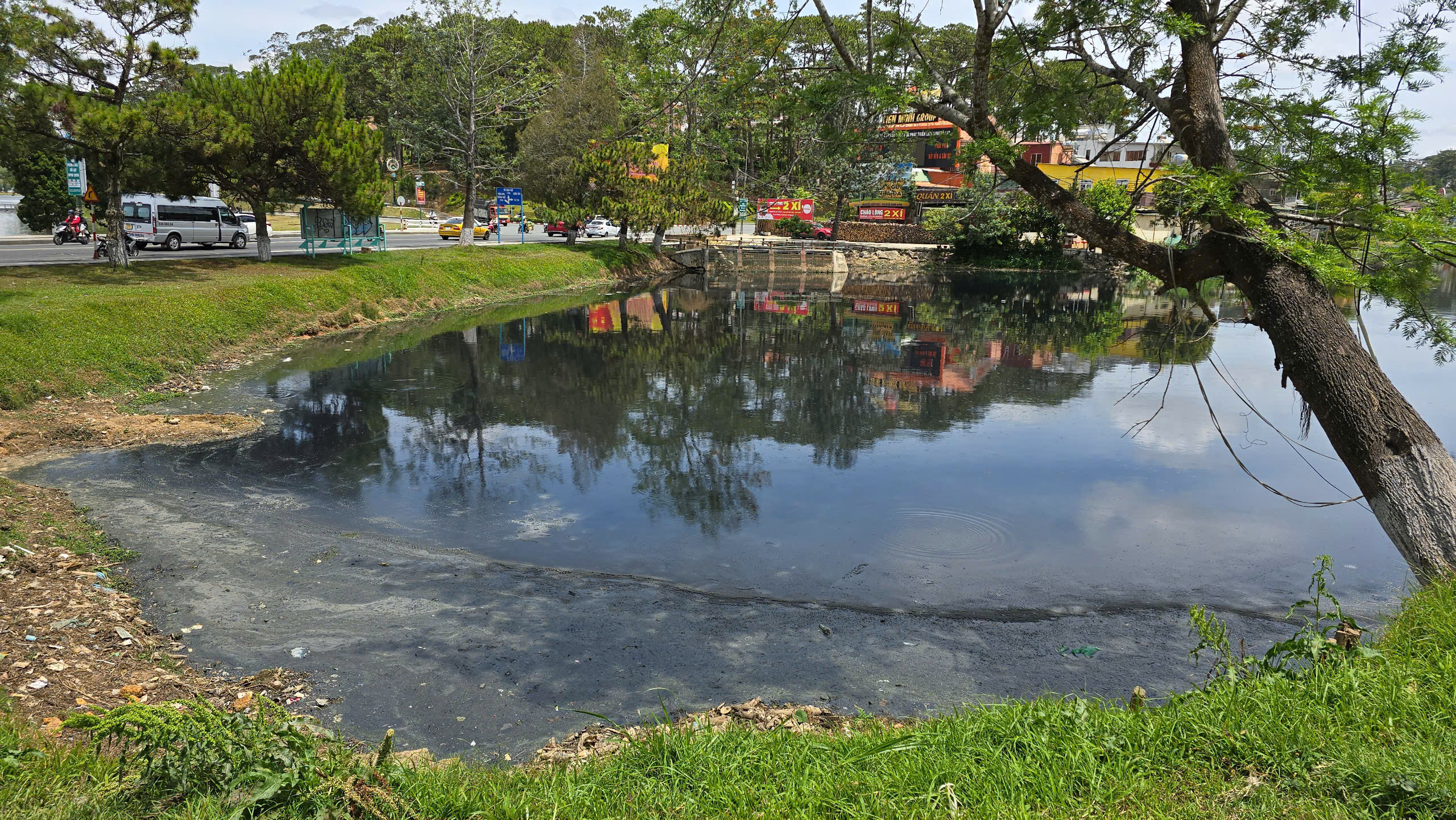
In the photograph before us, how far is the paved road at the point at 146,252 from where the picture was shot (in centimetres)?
2392

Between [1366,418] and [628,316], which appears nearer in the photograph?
[1366,418]

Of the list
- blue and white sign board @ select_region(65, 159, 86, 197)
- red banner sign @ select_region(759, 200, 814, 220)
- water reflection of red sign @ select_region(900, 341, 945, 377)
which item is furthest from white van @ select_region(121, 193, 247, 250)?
red banner sign @ select_region(759, 200, 814, 220)

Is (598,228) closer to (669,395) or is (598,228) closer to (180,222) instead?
(180,222)

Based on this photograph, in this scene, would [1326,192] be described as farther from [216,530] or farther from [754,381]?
[754,381]

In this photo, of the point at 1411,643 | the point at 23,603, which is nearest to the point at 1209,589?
the point at 1411,643

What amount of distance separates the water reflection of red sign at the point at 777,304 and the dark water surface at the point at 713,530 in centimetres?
1226

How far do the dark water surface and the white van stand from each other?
48.3 feet

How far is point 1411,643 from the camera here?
4.84 m

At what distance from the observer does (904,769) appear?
12.8ft

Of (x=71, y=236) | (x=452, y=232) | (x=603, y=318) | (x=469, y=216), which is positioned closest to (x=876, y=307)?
(x=603, y=318)

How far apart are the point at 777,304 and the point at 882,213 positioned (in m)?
26.6

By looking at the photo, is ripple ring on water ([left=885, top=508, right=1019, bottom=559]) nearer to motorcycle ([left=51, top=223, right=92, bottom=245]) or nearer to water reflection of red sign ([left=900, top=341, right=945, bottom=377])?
water reflection of red sign ([left=900, top=341, right=945, bottom=377])

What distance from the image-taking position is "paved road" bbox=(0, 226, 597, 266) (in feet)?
78.5

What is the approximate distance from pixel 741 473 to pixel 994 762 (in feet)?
26.2
